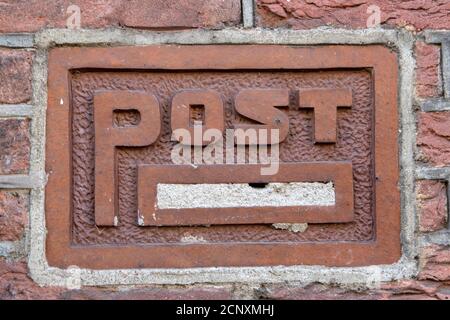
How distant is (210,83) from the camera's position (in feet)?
3.41

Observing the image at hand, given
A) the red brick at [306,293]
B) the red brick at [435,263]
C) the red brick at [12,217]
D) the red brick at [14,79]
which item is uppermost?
the red brick at [14,79]

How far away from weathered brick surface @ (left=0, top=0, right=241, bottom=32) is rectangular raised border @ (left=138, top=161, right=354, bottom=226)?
0.23 m

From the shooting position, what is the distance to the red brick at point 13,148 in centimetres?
101

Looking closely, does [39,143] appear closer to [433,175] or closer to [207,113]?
[207,113]

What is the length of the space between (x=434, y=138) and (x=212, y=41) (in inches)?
14.9

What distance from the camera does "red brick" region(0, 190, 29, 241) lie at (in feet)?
3.29

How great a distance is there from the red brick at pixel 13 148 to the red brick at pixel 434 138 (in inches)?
24.0

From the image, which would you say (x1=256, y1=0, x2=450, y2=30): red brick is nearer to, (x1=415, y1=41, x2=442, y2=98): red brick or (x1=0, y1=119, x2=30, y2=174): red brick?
(x1=415, y1=41, x2=442, y2=98): red brick

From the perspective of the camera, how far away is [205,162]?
40.5 inches

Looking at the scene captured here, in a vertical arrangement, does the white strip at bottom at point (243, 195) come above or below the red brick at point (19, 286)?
above

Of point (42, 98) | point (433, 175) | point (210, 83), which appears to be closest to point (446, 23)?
point (433, 175)

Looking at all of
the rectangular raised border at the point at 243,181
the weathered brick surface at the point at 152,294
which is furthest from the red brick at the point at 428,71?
the weathered brick surface at the point at 152,294
